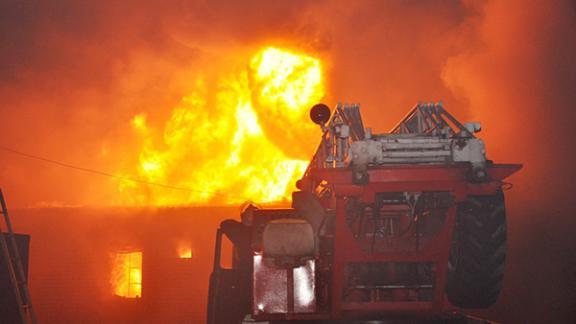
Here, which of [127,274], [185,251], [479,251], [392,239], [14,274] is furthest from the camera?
[185,251]

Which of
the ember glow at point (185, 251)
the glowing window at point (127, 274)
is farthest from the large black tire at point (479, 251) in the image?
the glowing window at point (127, 274)

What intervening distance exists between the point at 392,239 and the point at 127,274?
69.7ft

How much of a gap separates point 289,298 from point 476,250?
→ 2063 millimetres

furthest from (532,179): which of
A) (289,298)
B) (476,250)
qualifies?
(289,298)

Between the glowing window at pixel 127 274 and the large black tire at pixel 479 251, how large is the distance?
21192 mm

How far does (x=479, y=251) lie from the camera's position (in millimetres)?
5113

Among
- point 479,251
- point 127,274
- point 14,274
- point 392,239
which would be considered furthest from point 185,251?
point 479,251

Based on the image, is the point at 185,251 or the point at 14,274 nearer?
the point at 14,274

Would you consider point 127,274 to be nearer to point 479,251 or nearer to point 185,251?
point 185,251

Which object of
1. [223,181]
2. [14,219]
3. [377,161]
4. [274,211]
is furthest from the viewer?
[223,181]

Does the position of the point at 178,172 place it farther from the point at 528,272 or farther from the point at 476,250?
the point at 476,250

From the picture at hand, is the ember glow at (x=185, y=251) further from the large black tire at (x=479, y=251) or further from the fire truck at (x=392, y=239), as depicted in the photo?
the large black tire at (x=479, y=251)

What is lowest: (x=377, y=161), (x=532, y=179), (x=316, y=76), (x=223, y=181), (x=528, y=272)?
(x=528, y=272)

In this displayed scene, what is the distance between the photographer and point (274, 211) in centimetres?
596
